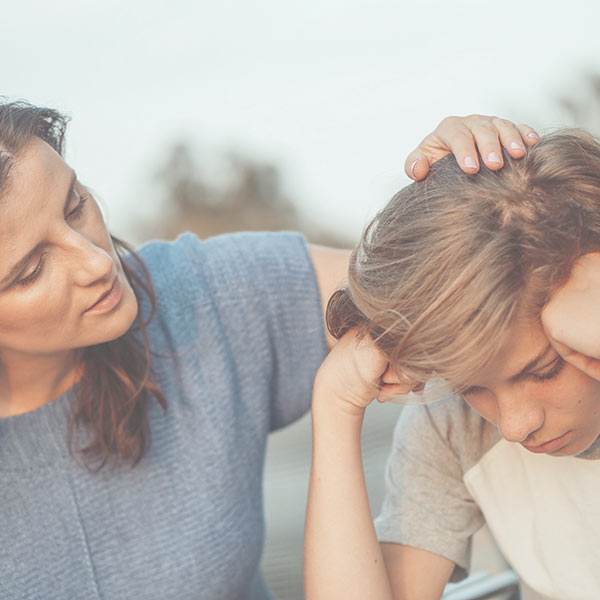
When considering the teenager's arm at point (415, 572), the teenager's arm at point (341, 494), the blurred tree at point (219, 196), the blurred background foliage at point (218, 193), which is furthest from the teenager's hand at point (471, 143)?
the blurred tree at point (219, 196)

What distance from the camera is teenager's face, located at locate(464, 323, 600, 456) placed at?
1104mm

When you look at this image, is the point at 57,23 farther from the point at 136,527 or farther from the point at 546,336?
the point at 546,336

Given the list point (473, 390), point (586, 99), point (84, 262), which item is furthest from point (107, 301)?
point (586, 99)

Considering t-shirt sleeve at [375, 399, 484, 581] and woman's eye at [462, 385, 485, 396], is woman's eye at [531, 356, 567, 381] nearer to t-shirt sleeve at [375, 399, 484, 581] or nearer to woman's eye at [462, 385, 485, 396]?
woman's eye at [462, 385, 485, 396]

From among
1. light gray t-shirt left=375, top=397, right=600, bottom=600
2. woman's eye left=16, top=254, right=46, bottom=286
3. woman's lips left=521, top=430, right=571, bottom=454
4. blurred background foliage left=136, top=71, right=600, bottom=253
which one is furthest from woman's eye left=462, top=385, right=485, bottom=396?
blurred background foliage left=136, top=71, right=600, bottom=253

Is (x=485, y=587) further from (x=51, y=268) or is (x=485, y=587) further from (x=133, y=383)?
(x=51, y=268)

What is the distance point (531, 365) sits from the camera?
111cm

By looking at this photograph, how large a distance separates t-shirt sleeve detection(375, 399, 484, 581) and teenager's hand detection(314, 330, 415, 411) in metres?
0.15

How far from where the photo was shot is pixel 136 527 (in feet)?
5.20

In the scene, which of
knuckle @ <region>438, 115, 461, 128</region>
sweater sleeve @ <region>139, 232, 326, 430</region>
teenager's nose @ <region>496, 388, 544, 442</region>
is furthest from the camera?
sweater sleeve @ <region>139, 232, 326, 430</region>

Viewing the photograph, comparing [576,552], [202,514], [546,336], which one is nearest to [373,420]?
[202,514]

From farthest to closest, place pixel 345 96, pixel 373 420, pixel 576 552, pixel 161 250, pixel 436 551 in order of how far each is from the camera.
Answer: pixel 345 96 → pixel 373 420 → pixel 161 250 → pixel 436 551 → pixel 576 552

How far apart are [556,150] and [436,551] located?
0.73 m

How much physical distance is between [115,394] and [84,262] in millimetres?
360
